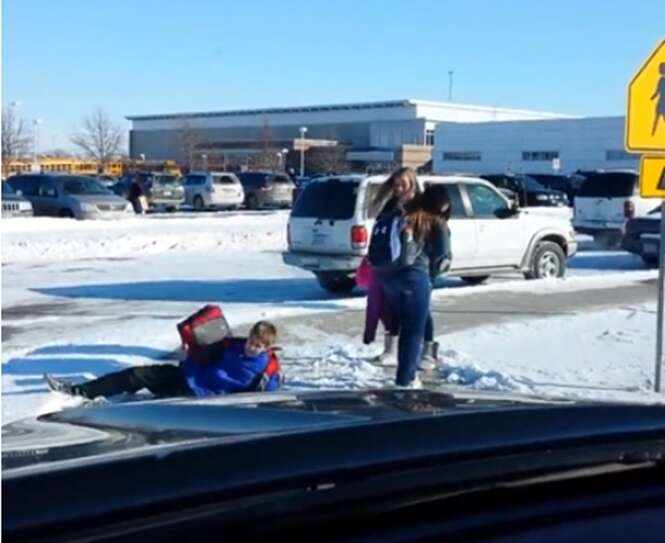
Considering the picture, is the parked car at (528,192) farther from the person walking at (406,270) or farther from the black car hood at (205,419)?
the black car hood at (205,419)

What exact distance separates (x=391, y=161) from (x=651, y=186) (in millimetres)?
88633

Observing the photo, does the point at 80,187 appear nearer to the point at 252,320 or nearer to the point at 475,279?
the point at 475,279

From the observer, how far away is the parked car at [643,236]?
21.7m

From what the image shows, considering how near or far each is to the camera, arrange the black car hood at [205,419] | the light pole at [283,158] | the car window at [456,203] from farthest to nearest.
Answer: the light pole at [283,158] → the car window at [456,203] → the black car hood at [205,419]

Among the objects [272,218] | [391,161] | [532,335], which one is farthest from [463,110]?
[532,335]

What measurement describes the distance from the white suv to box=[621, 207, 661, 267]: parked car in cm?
330

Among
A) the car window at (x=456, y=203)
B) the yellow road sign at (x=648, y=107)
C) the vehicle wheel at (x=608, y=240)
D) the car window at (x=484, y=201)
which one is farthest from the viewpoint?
the vehicle wheel at (x=608, y=240)

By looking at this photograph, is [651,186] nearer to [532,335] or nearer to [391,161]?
[532,335]

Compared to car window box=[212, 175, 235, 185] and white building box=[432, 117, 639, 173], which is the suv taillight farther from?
white building box=[432, 117, 639, 173]

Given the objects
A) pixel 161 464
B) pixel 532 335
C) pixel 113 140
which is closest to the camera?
pixel 161 464

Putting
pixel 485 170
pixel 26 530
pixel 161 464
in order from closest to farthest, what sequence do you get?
pixel 26 530
pixel 161 464
pixel 485 170

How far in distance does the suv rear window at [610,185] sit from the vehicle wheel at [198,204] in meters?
24.8

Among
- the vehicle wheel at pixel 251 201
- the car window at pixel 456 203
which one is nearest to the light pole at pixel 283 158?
the vehicle wheel at pixel 251 201

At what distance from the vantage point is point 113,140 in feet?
336
